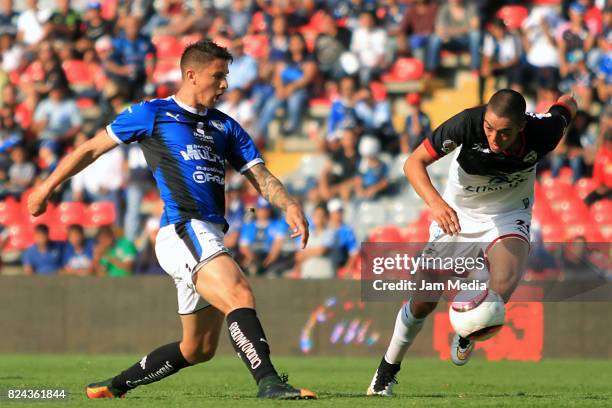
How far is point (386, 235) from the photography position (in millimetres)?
16625

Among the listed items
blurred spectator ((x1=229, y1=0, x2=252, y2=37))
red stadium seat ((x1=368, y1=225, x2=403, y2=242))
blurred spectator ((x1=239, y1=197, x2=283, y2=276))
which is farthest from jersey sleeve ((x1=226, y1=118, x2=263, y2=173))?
blurred spectator ((x1=229, y1=0, x2=252, y2=37))

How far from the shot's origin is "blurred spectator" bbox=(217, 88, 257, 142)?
19.2m

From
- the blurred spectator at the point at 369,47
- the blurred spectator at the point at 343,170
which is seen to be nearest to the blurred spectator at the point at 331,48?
the blurred spectator at the point at 369,47

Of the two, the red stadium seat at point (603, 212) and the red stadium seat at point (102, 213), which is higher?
the red stadium seat at point (603, 212)

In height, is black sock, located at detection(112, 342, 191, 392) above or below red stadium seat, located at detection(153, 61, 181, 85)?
below

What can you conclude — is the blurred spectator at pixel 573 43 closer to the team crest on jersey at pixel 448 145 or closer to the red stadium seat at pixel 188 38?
the red stadium seat at pixel 188 38

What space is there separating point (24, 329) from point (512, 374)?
22.3 ft

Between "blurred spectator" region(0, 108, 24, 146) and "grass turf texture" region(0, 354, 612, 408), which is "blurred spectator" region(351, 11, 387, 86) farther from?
"grass turf texture" region(0, 354, 612, 408)

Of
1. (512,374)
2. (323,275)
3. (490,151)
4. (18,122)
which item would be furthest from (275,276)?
(490,151)

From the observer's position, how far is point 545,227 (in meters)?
16.4

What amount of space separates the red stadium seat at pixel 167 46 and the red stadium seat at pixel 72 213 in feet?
13.2

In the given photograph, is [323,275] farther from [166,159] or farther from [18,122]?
[166,159]

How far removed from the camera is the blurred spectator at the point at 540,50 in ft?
60.6

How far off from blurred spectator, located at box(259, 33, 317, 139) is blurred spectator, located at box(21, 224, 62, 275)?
4.18 m
